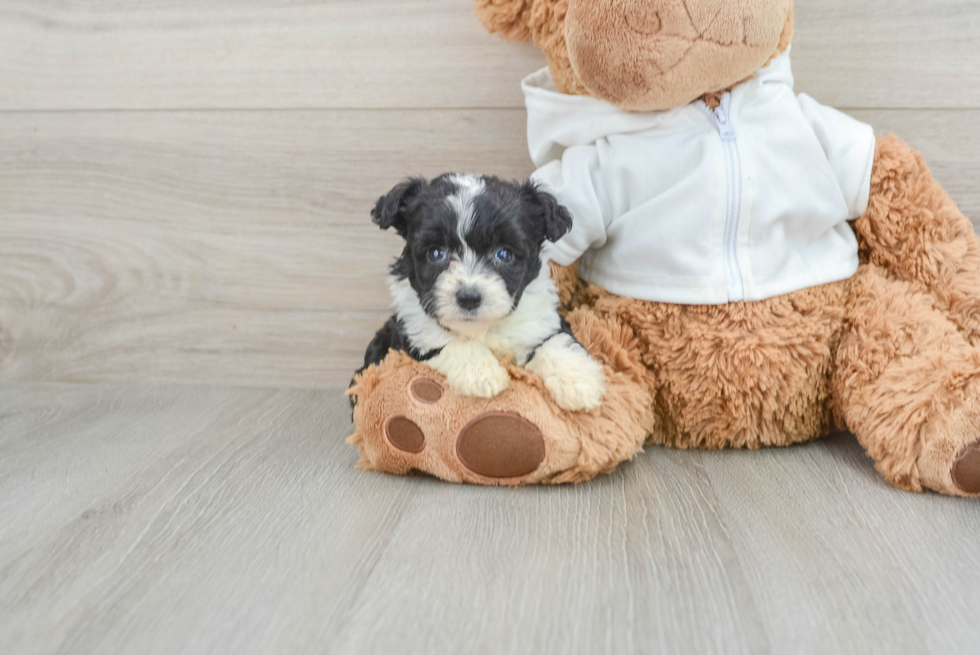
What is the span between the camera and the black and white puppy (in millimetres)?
1116

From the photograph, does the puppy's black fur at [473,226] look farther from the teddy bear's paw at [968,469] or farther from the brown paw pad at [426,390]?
the teddy bear's paw at [968,469]

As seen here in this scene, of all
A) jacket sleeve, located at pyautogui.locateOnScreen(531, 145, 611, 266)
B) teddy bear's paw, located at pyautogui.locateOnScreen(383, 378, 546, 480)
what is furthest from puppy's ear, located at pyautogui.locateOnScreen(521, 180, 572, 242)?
teddy bear's paw, located at pyautogui.locateOnScreen(383, 378, 546, 480)

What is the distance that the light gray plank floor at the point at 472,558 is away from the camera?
825 millimetres

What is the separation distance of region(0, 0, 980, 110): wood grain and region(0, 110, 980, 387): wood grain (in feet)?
0.16

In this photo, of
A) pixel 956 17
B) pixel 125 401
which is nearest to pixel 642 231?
pixel 956 17

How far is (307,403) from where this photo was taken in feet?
5.70

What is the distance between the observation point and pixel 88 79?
1.72 metres

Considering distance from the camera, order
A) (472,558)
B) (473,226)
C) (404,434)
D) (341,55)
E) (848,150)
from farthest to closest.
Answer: (341,55)
(848,150)
(404,434)
(473,226)
(472,558)

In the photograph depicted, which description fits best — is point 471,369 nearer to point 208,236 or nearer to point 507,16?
point 507,16

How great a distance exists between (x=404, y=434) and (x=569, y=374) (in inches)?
11.2

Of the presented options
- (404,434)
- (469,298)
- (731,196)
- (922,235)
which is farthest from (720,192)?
(404,434)

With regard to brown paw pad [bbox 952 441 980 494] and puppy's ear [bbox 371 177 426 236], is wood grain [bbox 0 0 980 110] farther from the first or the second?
brown paw pad [bbox 952 441 980 494]

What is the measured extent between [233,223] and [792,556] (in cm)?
137

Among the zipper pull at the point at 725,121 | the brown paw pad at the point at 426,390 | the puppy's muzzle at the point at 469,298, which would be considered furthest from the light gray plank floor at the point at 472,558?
the zipper pull at the point at 725,121
